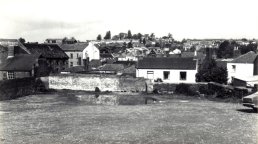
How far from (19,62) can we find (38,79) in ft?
24.0

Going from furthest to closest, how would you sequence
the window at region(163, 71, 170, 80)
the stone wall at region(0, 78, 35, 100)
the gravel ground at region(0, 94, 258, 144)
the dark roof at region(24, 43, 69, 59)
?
1. the dark roof at region(24, 43, 69, 59)
2. the window at region(163, 71, 170, 80)
3. the stone wall at region(0, 78, 35, 100)
4. the gravel ground at region(0, 94, 258, 144)

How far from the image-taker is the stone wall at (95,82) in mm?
41094

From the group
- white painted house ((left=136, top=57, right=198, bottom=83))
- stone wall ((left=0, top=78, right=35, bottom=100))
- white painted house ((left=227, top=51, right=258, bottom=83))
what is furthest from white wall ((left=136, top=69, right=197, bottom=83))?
stone wall ((left=0, top=78, right=35, bottom=100))

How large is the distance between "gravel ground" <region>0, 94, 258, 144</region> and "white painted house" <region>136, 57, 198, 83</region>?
13174mm

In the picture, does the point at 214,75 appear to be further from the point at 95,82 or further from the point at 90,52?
the point at 90,52

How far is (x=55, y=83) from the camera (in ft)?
143

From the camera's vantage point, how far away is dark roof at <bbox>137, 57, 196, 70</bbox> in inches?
1777

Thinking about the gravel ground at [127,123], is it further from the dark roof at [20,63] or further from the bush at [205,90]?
the dark roof at [20,63]

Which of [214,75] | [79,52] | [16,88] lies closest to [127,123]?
[16,88]

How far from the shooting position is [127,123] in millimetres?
21938

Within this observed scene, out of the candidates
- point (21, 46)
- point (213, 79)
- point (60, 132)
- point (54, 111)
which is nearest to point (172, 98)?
point (213, 79)

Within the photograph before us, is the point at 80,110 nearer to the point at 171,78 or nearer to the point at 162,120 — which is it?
the point at 162,120

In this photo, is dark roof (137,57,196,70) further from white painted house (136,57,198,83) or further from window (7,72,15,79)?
window (7,72,15,79)

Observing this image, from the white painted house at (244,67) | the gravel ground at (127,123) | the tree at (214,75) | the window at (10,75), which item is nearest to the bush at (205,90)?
the tree at (214,75)
